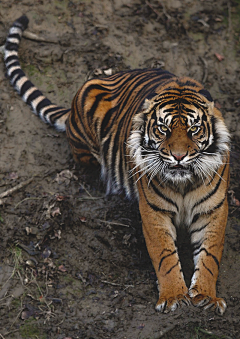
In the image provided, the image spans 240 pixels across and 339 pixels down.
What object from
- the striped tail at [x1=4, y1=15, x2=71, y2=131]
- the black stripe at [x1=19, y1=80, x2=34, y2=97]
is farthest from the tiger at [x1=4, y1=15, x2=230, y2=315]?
the black stripe at [x1=19, y1=80, x2=34, y2=97]

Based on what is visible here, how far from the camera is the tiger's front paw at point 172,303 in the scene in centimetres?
387

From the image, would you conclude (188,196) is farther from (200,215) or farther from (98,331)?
(98,331)

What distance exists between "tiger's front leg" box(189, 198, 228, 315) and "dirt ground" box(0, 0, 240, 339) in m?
0.14

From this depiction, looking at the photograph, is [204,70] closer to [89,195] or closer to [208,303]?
[89,195]

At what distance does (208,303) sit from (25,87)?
137 inches

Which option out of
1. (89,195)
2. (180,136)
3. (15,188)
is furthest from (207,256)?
(15,188)

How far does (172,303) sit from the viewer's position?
12.7 ft

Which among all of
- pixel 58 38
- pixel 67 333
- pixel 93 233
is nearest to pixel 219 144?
pixel 93 233

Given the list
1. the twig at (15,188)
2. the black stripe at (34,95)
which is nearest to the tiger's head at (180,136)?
the twig at (15,188)

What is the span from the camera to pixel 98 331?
3.96m

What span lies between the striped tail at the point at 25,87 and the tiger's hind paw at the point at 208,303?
9.43ft

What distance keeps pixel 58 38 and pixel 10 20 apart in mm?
653

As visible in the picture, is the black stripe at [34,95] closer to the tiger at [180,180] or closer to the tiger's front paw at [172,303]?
the tiger at [180,180]

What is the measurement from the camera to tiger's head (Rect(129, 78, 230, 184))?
3.90m
